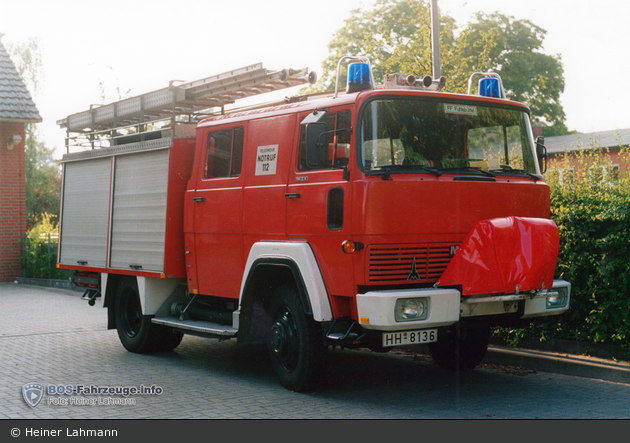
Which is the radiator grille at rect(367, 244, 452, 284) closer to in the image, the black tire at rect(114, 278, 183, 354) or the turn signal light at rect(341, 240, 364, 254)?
the turn signal light at rect(341, 240, 364, 254)

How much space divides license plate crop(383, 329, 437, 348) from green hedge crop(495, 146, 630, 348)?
2.47 m

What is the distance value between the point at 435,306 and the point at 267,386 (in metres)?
2.26

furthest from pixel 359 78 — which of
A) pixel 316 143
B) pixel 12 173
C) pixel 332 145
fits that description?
pixel 12 173

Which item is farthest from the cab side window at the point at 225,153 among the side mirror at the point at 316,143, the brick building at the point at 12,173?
the brick building at the point at 12,173

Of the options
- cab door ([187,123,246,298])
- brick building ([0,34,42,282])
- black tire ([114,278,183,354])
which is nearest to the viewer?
cab door ([187,123,246,298])

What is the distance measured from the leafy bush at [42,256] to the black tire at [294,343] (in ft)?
46.9

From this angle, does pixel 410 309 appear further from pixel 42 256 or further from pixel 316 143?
pixel 42 256

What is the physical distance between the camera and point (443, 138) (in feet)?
22.5

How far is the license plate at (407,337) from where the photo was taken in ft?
20.8

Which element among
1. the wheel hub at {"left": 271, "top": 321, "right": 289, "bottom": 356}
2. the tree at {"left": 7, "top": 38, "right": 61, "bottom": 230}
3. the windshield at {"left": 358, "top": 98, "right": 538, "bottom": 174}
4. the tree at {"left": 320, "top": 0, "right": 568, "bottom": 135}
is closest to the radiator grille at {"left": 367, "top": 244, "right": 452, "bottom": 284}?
the windshield at {"left": 358, "top": 98, "right": 538, "bottom": 174}

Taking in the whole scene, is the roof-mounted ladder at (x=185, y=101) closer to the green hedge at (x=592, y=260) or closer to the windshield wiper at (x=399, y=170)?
the windshield wiper at (x=399, y=170)

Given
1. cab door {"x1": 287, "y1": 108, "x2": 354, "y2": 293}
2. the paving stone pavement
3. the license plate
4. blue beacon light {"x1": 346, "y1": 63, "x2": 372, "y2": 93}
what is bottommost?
the paving stone pavement

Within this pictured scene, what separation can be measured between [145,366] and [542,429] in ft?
15.9

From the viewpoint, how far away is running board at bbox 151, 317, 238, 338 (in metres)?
7.81
